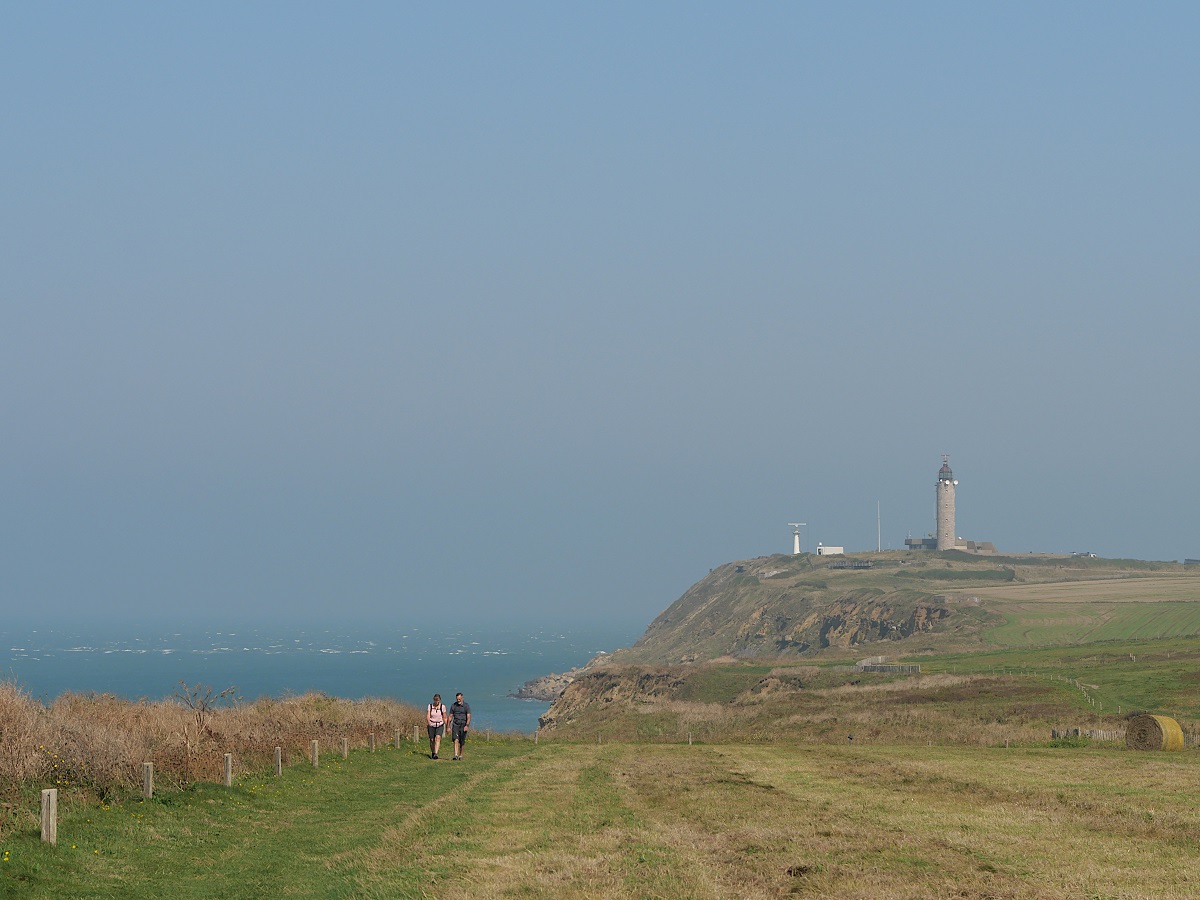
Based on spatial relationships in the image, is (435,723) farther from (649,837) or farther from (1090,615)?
(1090,615)

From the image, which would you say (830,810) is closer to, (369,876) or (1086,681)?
(369,876)

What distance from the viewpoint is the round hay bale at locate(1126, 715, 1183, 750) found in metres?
42.8

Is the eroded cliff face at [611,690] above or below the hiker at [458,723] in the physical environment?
below

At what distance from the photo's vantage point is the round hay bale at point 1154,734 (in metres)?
42.8

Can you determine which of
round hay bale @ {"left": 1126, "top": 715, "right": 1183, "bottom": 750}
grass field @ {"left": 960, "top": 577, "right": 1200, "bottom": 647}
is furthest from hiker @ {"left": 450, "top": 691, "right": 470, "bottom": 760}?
grass field @ {"left": 960, "top": 577, "right": 1200, "bottom": 647}

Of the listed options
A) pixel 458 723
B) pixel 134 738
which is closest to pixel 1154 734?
pixel 458 723

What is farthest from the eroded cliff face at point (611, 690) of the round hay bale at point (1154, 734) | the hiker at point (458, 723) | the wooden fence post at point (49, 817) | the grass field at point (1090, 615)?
the wooden fence post at point (49, 817)

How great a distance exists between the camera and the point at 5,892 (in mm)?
16406

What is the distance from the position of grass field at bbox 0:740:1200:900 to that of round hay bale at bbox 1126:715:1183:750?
9.85 metres

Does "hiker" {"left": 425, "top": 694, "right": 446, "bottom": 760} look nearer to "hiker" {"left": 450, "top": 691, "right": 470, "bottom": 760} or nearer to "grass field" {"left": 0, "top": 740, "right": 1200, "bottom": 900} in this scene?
"hiker" {"left": 450, "top": 691, "right": 470, "bottom": 760}

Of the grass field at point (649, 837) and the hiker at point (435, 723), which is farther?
the hiker at point (435, 723)

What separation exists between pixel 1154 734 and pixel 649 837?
1171 inches

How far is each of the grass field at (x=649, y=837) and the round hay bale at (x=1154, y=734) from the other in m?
9.85

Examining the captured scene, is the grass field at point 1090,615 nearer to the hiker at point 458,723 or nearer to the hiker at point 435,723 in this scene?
the hiker at point 458,723
